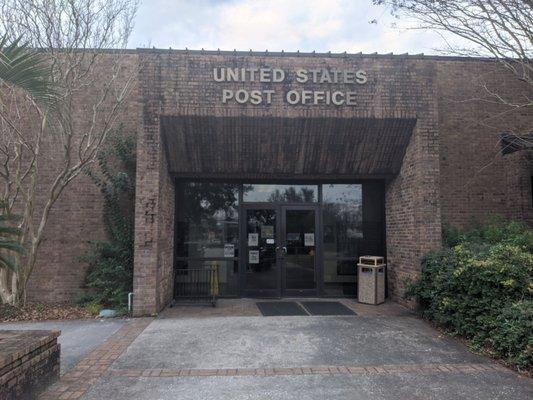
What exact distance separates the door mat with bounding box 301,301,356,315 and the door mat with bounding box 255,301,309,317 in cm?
18

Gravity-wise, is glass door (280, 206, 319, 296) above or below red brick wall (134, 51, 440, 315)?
below

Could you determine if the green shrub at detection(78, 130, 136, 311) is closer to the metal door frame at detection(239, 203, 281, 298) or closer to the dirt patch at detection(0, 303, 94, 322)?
the dirt patch at detection(0, 303, 94, 322)

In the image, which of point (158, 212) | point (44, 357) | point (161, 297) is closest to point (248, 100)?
point (158, 212)


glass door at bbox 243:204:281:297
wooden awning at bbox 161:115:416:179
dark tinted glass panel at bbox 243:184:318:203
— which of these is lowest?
glass door at bbox 243:204:281:297

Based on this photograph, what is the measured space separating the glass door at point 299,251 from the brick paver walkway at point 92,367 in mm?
3736

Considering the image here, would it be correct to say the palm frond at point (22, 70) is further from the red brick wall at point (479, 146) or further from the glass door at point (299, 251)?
the red brick wall at point (479, 146)

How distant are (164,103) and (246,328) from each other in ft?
14.5

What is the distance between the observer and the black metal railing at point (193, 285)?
368 inches

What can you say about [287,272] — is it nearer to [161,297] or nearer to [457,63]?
[161,297]

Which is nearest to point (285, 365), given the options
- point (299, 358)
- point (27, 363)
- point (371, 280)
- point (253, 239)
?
point (299, 358)

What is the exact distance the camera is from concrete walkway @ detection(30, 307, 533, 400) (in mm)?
4480

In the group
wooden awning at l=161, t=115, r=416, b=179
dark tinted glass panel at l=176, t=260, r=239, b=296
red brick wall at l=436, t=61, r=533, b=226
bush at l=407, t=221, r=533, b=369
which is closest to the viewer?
bush at l=407, t=221, r=533, b=369

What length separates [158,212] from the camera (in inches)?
320

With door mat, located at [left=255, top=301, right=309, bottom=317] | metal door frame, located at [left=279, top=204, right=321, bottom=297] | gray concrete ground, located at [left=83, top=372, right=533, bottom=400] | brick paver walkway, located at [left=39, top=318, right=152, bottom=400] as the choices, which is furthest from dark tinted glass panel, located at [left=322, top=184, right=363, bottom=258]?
gray concrete ground, located at [left=83, top=372, right=533, bottom=400]
